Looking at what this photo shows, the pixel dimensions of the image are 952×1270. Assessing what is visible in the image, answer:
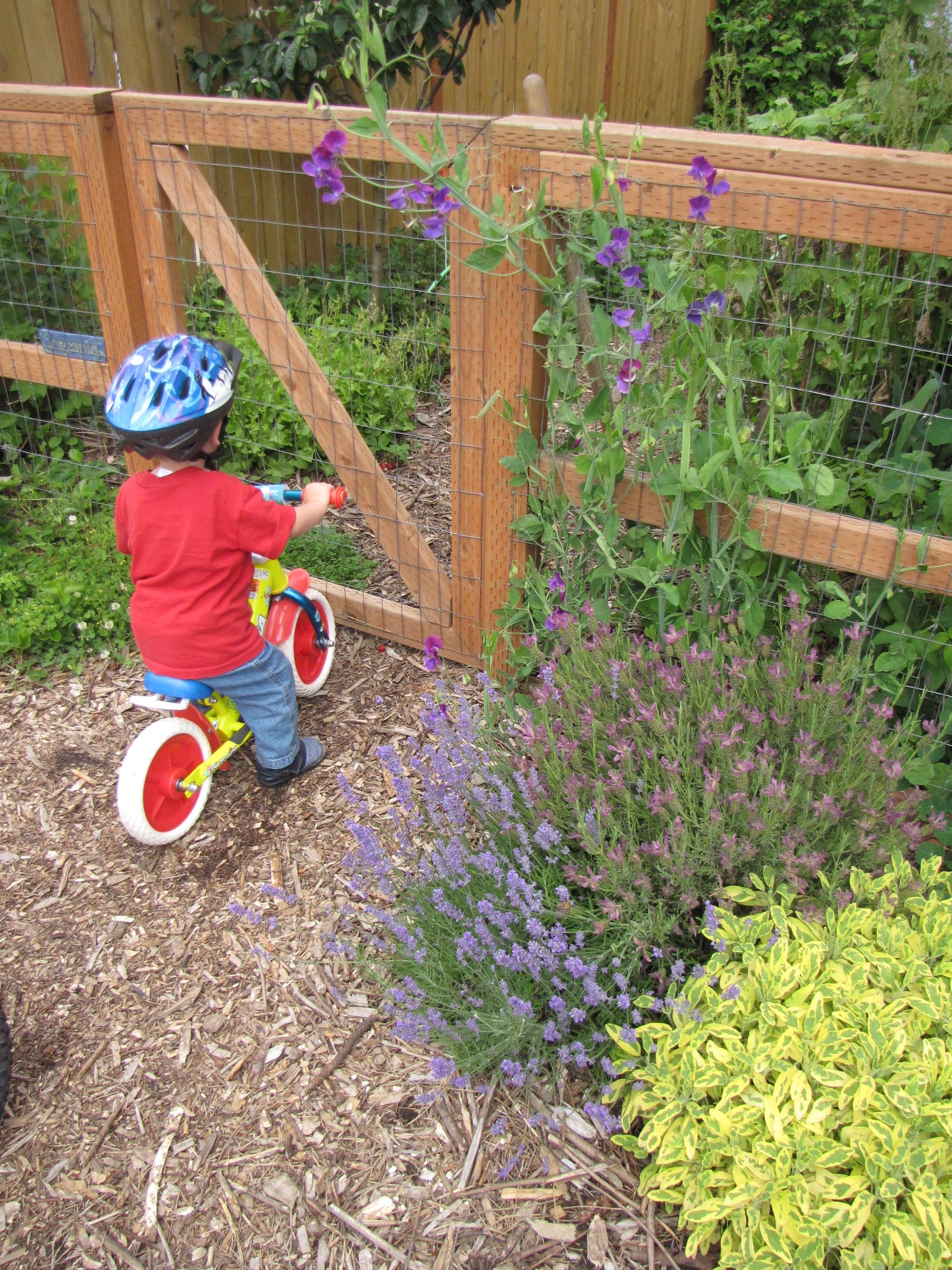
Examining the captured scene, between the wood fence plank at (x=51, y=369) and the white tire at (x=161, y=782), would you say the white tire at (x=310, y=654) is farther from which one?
the wood fence plank at (x=51, y=369)

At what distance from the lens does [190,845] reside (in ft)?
9.93

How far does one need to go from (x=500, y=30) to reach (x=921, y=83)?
5.54 m

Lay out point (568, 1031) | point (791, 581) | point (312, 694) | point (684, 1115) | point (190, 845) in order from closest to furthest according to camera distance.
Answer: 1. point (684, 1115)
2. point (568, 1031)
3. point (791, 581)
4. point (190, 845)
5. point (312, 694)

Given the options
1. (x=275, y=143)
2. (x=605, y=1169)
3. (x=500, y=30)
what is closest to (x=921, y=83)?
(x=275, y=143)

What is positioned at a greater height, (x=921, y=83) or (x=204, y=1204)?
(x=921, y=83)

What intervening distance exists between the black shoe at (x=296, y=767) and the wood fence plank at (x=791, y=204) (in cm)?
186

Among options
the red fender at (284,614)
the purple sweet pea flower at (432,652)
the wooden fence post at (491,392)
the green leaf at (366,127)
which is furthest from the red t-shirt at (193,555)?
the green leaf at (366,127)

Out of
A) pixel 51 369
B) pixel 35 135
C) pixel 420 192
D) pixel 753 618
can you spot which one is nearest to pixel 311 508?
pixel 420 192

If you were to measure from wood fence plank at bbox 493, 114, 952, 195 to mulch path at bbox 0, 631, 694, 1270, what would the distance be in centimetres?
200

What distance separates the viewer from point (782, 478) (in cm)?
253

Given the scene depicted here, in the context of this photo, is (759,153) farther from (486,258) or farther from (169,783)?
(169,783)

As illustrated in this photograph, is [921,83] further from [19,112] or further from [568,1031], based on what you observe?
[19,112]

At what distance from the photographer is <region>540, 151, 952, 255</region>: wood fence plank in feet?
7.38

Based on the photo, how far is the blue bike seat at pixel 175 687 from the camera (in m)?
2.85
